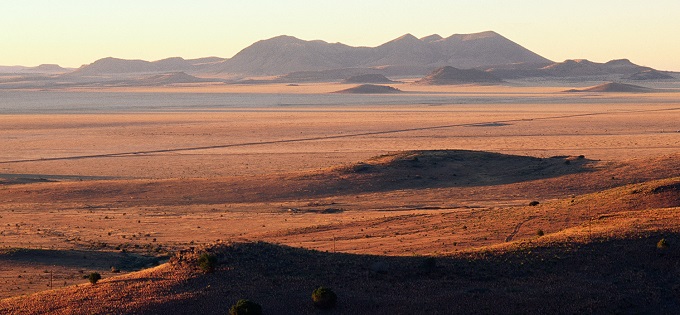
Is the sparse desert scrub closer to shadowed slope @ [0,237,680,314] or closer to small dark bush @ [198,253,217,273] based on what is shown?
shadowed slope @ [0,237,680,314]

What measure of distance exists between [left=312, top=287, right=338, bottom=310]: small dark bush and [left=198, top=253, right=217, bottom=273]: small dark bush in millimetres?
3465

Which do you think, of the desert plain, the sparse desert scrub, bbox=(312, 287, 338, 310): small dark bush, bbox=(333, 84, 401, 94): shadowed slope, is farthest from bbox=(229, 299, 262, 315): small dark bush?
bbox=(333, 84, 401, 94): shadowed slope

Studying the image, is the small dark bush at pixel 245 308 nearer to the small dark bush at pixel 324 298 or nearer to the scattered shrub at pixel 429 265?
the small dark bush at pixel 324 298

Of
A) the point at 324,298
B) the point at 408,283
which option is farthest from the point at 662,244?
the point at 324,298

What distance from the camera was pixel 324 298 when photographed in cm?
2103

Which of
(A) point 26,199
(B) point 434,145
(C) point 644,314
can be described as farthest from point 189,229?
(B) point 434,145

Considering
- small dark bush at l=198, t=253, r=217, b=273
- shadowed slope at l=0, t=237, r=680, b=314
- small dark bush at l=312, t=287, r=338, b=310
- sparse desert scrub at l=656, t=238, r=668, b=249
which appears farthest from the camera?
sparse desert scrub at l=656, t=238, r=668, b=249

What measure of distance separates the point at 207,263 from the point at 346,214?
1946 cm

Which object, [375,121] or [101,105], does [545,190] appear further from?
[101,105]

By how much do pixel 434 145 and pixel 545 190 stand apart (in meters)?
30.3

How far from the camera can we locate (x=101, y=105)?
148625mm

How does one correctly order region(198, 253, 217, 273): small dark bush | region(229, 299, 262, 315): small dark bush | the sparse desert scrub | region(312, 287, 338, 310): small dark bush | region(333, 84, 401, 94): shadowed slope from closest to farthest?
region(229, 299, 262, 315): small dark bush → region(312, 287, 338, 310): small dark bush → region(198, 253, 217, 273): small dark bush → the sparse desert scrub → region(333, 84, 401, 94): shadowed slope

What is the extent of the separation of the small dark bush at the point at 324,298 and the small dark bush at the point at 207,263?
3.47m

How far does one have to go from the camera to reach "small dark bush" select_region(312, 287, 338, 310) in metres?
21.0
